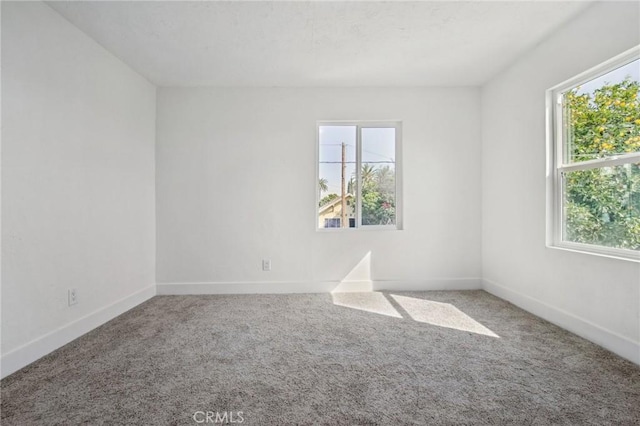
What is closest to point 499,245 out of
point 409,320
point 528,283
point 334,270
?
point 528,283

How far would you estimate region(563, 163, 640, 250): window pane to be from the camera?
79.3 inches

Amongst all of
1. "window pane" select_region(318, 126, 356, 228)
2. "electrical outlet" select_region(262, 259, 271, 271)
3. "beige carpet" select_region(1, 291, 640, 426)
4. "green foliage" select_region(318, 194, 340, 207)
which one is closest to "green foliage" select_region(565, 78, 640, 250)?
"beige carpet" select_region(1, 291, 640, 426)

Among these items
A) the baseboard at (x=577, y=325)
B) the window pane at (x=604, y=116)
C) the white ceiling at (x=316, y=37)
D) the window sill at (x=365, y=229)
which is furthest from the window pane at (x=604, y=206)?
the window sill at (x=365, y=229)

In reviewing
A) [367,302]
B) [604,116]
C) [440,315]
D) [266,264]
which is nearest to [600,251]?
[604,116]

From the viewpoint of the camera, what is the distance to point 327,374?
1.79 meters

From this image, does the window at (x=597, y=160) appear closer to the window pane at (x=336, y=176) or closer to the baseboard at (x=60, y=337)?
the window pane at (x=336, y=176)

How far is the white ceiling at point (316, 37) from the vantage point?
216 centimetres

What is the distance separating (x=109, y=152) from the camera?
2.76m

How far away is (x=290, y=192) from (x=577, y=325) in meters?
2.92

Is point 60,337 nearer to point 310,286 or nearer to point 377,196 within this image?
point 310,286

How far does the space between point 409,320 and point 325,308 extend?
821 mm

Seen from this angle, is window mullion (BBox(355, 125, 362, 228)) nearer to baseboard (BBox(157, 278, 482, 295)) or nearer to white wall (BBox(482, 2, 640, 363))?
baseboard (BBox(157, 278, 482, 295))

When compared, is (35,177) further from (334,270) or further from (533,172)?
(533,172)

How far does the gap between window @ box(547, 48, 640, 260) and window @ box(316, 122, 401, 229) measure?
1.56 metres
